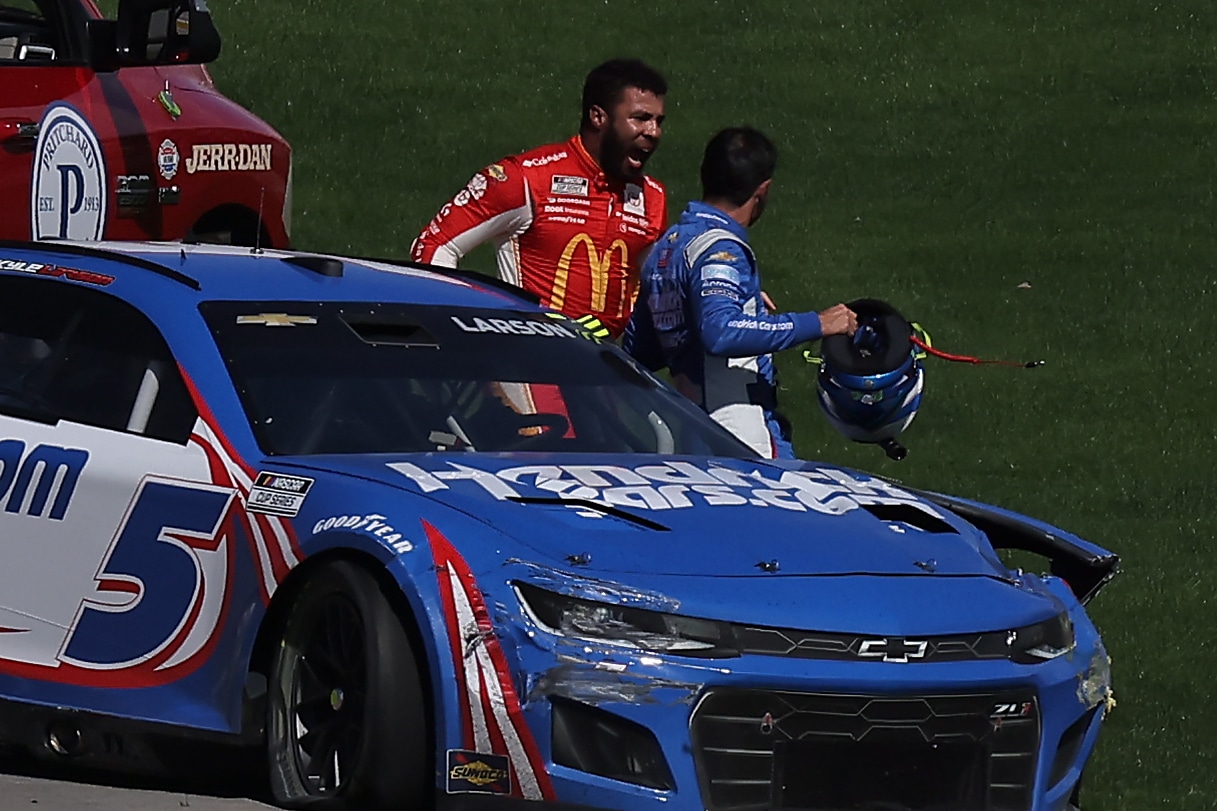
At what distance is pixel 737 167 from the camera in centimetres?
827

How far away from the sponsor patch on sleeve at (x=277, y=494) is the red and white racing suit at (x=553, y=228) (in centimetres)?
313

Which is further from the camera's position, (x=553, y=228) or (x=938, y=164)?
(x=938, y=164)

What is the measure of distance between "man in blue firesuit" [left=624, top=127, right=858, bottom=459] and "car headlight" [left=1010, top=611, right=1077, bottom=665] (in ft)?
→ 7.27

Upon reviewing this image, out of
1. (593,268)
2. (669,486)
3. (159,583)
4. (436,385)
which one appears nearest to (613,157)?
(593,268)

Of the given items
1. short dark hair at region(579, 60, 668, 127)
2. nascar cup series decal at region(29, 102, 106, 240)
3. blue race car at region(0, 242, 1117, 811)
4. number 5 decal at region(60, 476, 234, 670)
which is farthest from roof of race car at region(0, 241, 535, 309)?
nascar cup series decal at region(29, 102, 106, 240)

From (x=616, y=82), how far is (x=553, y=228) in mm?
545

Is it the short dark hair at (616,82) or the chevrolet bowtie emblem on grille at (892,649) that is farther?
the short dark hair at (616,82)

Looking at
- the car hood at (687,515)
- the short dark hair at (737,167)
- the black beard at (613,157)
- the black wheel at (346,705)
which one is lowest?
the black wheel at (346,705)

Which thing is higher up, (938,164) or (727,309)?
(727,309)

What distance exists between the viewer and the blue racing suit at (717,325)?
808 cm

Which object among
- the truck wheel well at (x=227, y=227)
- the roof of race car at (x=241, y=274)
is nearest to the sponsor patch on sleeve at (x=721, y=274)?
the roof of race car at (x=241, y=274)

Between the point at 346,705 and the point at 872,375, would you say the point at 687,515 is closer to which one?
the point at 346,705

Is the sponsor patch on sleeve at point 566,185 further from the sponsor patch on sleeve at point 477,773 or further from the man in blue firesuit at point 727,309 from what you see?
the sponsor patch on sleeve at point 477,773

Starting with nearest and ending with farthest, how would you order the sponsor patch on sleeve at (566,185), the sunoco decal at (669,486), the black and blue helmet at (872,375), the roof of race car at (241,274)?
the sunoco decal at (669,486) → the roof of race car at (241,274) → the black and blue helmet at (872,375) → the sponsor patch on sleeve at (566,185)
